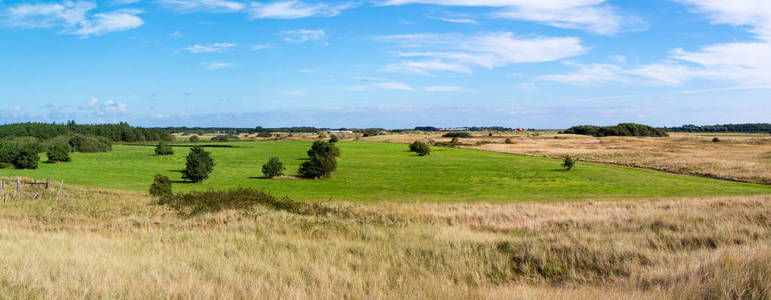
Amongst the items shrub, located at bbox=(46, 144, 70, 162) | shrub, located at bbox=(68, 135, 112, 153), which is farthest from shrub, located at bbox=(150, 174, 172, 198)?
shrub, located at bbox=(68, 135, 112, 153)

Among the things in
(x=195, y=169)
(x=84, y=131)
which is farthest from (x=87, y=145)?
(x=195, y=169)

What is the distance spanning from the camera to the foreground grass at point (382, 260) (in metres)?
6.89

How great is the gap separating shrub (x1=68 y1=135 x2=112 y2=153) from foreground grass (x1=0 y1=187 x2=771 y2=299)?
110438 millimetres

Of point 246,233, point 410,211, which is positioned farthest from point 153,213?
point 410,211

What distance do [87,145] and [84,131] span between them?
61.9m

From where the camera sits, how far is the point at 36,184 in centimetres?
3581

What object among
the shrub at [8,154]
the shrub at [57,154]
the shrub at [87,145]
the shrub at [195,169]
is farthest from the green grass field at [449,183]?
the shrub at [87,145]

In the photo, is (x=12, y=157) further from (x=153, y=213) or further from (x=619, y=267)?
(x=619, y=267)

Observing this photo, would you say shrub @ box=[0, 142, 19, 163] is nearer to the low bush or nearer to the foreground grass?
the low bush

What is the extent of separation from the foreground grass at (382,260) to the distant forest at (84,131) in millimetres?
150917

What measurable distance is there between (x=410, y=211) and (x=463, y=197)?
52.0ft

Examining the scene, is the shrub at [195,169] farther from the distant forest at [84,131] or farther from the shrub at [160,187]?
the distant forest at [84,131]

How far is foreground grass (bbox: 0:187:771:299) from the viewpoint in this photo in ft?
22.6

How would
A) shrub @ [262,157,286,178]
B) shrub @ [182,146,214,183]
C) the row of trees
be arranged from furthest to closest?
the row of trees < shrub @ [262,157,286,178] < shrub @ [182,146,214,183]
